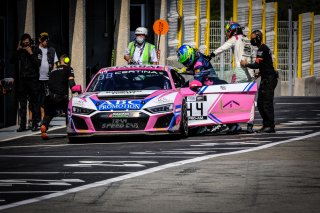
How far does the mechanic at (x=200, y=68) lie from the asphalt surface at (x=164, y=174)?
1.02m

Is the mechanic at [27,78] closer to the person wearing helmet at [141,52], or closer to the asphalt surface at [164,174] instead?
the person wearing helmet at [141,52]

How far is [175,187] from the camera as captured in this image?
12922 millimetres

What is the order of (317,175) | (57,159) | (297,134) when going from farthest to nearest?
(297,134), (57,159), (317,175)

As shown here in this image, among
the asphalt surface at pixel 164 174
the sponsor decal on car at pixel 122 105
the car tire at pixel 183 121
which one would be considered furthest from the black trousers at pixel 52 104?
the car tire at pixel 183 121

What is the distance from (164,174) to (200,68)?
7.86 meters

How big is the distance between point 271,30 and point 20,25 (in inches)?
1110

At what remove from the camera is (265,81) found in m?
22.3

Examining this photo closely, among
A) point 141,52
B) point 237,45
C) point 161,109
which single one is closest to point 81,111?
point 161,109

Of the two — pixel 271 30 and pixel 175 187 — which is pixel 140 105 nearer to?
pixel 175 187

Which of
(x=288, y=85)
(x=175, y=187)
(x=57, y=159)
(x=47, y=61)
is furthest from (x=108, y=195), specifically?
(x=288, y=85)

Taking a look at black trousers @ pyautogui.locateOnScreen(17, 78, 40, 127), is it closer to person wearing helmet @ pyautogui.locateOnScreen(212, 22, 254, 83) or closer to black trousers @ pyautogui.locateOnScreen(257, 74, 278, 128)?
person wearing helmet @ pyautogui.locateOnScreen(212, 22, 254, 83)

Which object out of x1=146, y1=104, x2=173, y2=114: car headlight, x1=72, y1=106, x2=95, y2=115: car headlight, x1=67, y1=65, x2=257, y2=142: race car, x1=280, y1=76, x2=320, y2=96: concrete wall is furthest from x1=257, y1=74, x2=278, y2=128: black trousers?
x1=280, y1=76, x2=320, y2=96: concrete wall

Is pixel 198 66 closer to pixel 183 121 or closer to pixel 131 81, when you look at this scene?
pixel 131 81

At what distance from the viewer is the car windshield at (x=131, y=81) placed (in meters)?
21.1
